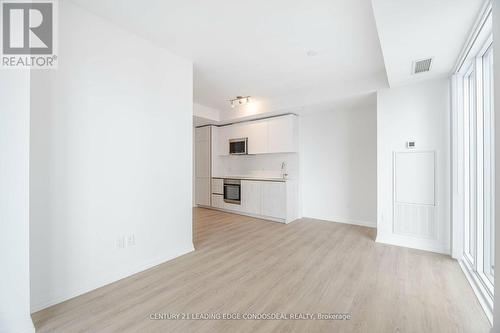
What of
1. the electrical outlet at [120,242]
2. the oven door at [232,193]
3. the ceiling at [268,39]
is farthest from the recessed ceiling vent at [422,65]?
the oven door at [232,193]

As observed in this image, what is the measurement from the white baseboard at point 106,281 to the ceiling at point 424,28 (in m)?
3.31

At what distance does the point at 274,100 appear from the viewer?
484 cm

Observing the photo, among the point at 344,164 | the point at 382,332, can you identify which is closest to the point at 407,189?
the point at 344,164

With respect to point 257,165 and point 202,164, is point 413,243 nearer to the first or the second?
point 257,165

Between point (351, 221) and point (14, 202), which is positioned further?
point (351, 221)

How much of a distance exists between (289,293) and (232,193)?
3.69 m

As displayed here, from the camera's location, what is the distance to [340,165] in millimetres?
4863

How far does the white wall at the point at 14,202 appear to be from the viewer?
1507 millimetres

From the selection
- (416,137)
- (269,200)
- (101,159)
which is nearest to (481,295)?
(416,137)

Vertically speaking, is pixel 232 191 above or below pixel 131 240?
above

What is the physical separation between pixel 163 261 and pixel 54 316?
111cm

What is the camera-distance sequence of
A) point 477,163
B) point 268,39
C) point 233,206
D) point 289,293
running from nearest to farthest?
point 289,293 → point 477,163 → point 268,39 → point 233,206

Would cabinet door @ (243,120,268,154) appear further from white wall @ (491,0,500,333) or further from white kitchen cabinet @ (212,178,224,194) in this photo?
white wall @ (491,0,500,333)

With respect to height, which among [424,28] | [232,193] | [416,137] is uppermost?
[424,28]
